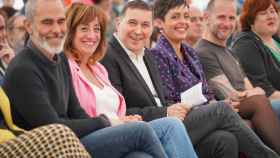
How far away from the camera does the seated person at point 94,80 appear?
4.68 meters

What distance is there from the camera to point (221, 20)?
610 cm

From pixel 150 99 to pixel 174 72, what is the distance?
0.41 m

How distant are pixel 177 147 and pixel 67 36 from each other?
3.36ft

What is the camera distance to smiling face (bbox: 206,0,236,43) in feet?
19.8

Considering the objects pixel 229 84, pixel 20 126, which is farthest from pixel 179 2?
pixel 20 126

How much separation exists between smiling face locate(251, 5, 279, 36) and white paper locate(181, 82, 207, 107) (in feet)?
4.57

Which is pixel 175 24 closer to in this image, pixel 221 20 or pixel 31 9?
pixel 221 20

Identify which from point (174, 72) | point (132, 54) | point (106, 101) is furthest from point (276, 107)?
point (106, 101)

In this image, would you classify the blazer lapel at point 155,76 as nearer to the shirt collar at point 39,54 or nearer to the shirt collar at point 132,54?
the shirt collar at point 132,54

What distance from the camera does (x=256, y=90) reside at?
5.68 m

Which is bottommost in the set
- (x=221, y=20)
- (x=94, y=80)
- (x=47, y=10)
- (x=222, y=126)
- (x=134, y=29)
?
(x=222, y=126)

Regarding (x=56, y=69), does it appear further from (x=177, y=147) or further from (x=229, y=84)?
(x=229, y=84)

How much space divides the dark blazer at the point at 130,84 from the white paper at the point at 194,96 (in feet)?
0.74

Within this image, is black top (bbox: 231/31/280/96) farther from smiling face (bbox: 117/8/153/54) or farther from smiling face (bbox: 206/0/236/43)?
smiling face (bbox: 117/8/153/54)
